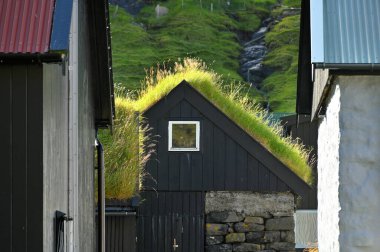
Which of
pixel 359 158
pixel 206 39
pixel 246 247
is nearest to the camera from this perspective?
pixel 359 158

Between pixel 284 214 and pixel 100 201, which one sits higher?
pixel 100 201

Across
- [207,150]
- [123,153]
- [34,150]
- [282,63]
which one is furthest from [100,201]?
[282,63]

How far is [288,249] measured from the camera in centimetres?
2111

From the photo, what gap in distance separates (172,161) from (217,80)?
6.65 feet

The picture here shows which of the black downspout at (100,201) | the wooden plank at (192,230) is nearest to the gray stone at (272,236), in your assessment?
the wooden plank at (192,230)

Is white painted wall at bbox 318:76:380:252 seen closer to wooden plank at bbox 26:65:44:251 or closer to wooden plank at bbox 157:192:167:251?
wooden plank at bbox 26:65:44:251

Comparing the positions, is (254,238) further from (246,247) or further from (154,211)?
(154,211)

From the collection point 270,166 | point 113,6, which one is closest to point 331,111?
point 270,166

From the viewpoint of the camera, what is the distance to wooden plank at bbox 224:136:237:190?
71.1ft

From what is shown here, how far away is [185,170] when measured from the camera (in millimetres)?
21984

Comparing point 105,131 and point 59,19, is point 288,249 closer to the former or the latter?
point 105,131

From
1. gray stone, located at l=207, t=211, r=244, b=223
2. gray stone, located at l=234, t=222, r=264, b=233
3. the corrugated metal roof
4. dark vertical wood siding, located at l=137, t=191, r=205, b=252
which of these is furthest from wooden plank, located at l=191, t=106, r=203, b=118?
the corrugated metal roof

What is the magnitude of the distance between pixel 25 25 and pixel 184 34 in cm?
8763

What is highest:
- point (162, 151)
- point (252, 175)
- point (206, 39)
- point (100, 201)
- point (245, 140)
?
point (206, 39)
